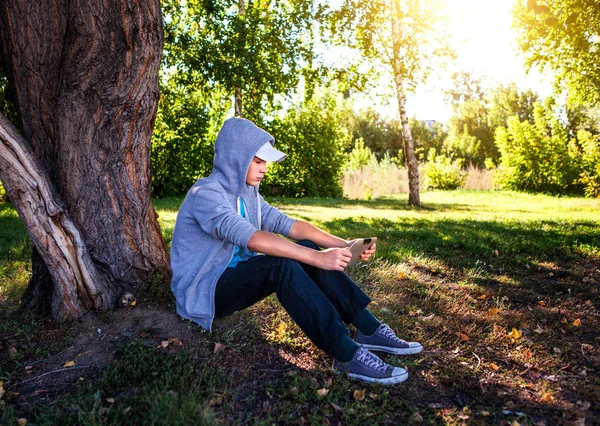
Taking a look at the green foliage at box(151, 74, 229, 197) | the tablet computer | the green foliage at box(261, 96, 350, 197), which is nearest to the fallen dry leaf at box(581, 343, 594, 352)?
the tablet computer

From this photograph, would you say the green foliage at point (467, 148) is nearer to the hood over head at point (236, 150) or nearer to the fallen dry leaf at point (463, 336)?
the fallen dry leaf at point (463, 336)

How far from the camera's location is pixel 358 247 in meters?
3.43

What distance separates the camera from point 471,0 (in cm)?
1329

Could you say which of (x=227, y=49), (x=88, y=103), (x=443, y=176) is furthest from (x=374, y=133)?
(x=88, y=103)

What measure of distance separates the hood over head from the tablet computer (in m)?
0.85

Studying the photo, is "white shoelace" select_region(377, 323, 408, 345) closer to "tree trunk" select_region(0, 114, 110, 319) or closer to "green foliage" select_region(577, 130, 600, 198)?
"tree trunk" select_region(0, 114, 110, 319)

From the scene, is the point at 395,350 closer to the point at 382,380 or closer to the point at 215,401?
the point at 382,380

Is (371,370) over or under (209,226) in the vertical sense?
under

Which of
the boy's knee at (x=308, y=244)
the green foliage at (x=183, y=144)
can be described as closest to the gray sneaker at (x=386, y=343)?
the boy's knee at (x=308, y=244)

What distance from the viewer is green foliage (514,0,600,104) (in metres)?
11.3

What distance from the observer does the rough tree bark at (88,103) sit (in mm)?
3771

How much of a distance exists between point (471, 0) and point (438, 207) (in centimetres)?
548

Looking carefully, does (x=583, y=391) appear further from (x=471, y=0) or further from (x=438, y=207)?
(x=471, y=0)

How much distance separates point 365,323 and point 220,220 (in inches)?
51.9
